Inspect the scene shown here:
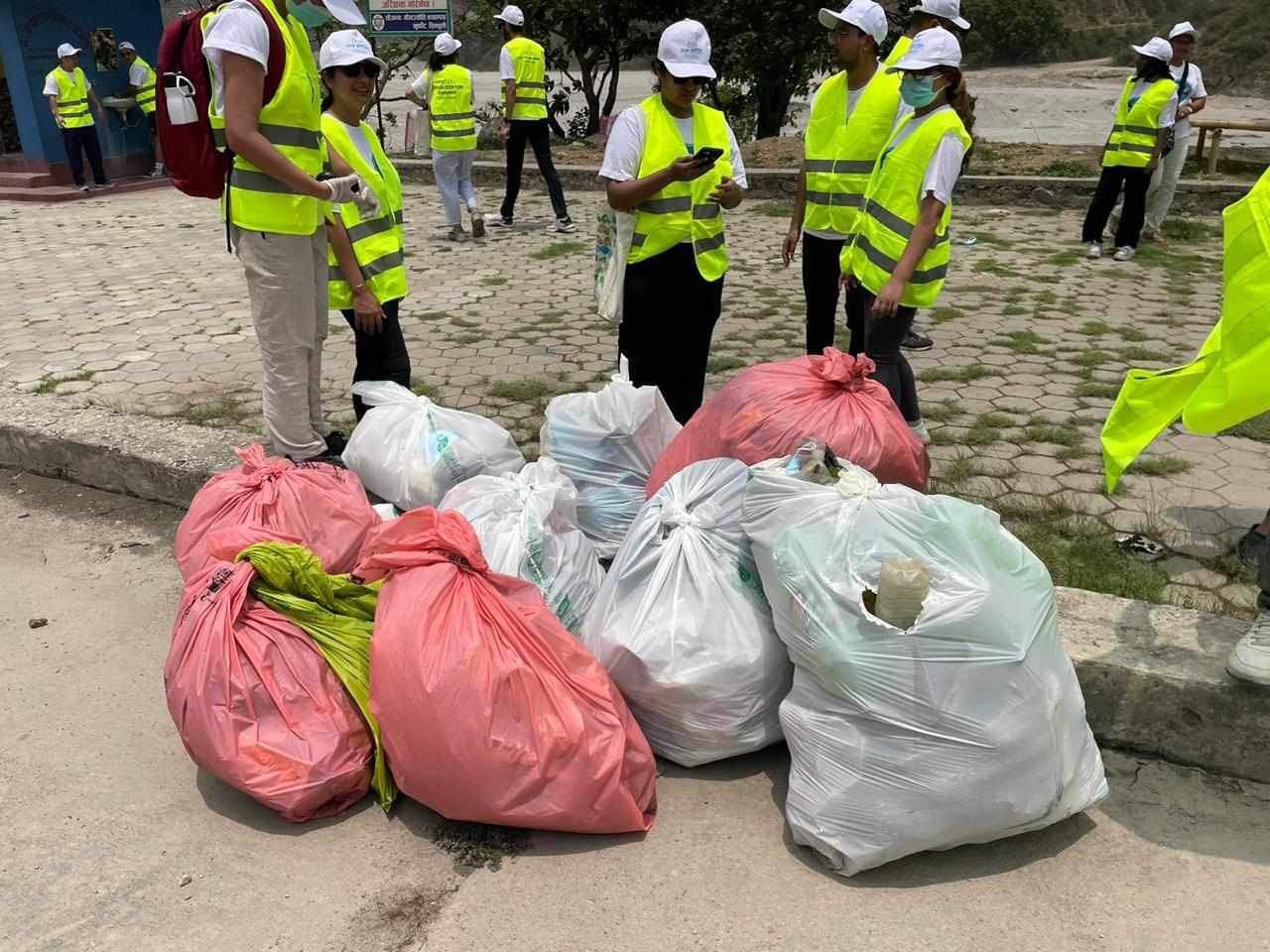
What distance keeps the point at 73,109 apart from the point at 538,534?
37.9 ft

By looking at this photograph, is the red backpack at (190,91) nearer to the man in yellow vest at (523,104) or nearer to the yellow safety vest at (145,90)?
the man in yellow vest at (523,104)

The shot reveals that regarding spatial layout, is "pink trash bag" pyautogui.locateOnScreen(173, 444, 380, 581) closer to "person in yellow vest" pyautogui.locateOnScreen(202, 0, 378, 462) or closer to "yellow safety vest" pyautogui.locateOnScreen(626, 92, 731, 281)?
"person in yellow vest" pyautogui.locateOnScreen(202, 0, 378, 462)

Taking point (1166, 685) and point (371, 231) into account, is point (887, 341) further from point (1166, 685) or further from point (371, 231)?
point (371, 231)

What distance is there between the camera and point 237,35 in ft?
9.41

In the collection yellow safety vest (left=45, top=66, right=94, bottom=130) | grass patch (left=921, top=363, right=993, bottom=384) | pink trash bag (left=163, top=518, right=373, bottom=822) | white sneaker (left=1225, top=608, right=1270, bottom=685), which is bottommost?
grass patch (left=921, top=363, right=993, bottom=384)

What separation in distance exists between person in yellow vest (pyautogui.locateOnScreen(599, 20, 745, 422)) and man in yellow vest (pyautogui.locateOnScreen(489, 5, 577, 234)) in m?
4.99

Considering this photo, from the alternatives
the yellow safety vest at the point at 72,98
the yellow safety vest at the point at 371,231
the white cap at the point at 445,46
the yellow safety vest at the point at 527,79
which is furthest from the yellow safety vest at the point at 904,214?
the yellow safety vest at the point at 72,98

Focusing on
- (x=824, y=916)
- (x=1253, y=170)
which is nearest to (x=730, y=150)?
(x=824, y=916)

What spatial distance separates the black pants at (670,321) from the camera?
3510 mm

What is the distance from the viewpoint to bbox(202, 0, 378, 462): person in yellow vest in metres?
2.94

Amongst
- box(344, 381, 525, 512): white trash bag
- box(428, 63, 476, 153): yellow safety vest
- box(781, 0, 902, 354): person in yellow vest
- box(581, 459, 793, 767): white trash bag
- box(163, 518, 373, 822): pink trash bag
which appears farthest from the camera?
box(428, 63, 476, 153): yellow safety vest

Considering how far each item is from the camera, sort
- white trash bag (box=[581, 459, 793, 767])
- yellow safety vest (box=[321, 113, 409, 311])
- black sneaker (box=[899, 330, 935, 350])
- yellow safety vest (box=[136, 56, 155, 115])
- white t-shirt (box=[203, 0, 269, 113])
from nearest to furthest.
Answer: white trash bag (box=[581, 459, 793, 767]) → white t-shirt (box=[203, 0, 269, 113]) → yellow safety vest (box=[321, 113, 409, 311]) → black sneaker (box=[899, 330, 935, 350]) → yellow safety vest (box=[136, 56, 155, 115])

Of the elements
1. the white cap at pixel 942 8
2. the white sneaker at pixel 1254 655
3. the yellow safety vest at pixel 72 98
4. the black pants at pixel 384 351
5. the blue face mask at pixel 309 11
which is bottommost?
the white sneaker at pixel 1254 655

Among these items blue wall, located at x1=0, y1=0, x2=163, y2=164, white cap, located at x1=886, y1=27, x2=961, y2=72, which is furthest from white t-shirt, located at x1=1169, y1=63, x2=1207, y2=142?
blue wall, located at x1=0, y1=0, x2=163, y2=164
